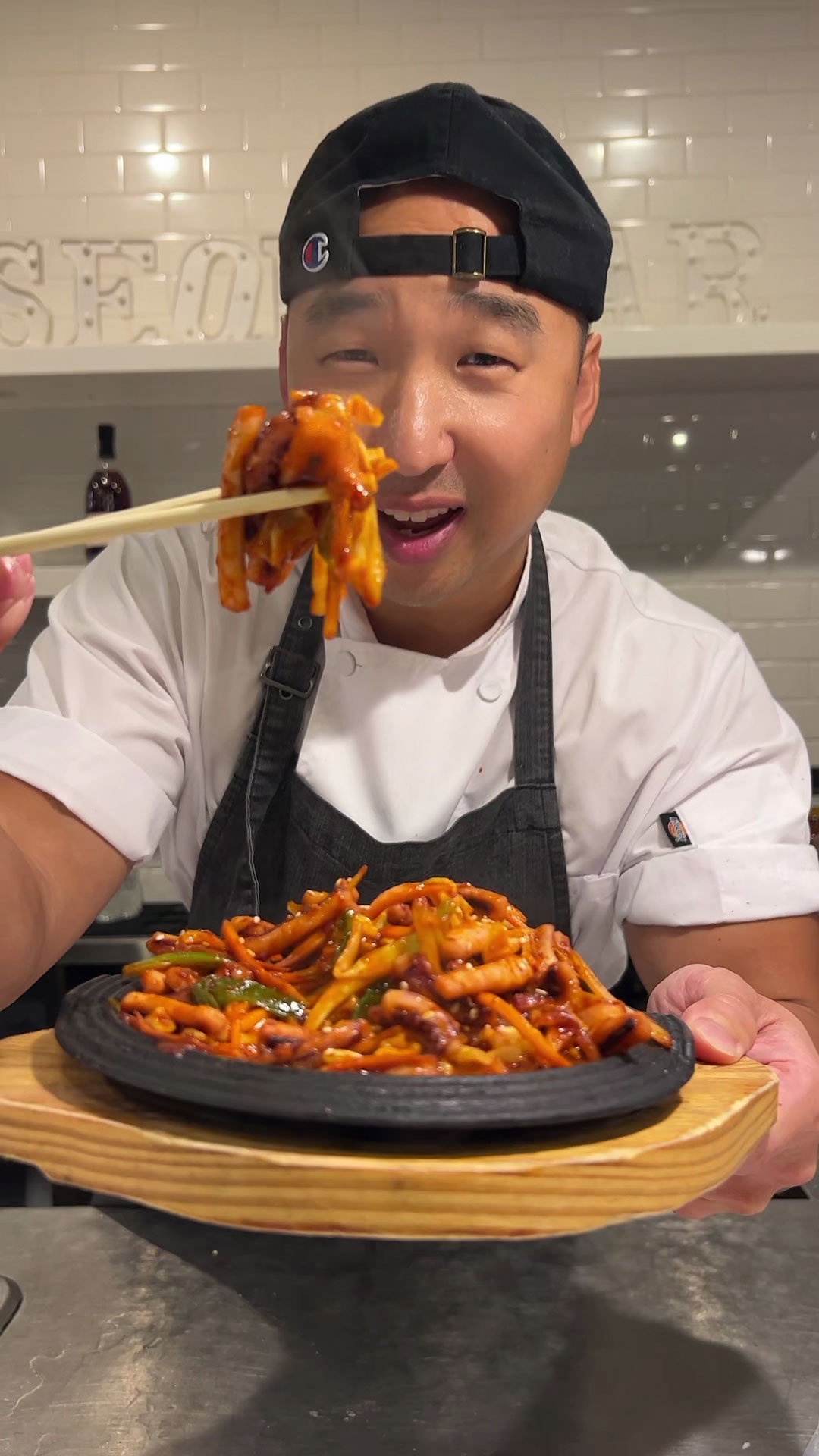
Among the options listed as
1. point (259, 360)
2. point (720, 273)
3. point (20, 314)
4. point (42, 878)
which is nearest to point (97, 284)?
point (20, 314)

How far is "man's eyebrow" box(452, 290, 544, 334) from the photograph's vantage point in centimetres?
142

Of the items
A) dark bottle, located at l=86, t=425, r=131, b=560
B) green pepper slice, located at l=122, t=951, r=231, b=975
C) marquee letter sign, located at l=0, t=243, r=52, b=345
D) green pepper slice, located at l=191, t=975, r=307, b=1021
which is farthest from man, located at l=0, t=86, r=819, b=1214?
marquee letter sign, located at l=0, t=243, r=52, b=345

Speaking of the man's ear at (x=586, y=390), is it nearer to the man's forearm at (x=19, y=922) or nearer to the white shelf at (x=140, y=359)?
the man's forearm at (x=19, y=922)

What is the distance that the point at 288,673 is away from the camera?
5.57 ft

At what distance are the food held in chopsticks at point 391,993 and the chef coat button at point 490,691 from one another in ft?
2.04

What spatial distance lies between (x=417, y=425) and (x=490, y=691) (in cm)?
48

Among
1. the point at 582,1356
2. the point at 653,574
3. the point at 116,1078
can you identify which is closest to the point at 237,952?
the point at 116,1078

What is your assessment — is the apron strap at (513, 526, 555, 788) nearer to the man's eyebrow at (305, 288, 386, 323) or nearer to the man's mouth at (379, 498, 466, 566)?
the man's mouth at (379, 498, 466, 566)

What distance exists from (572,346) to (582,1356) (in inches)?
47.3

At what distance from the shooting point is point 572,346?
1557mm

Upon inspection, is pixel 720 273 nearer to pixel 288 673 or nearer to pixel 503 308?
pixel 503 308

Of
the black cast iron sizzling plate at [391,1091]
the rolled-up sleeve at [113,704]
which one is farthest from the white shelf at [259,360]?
the black cast iron sizzling plate at [391,1091]

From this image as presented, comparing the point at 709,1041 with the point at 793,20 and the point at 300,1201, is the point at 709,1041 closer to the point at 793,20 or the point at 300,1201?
the point at 300,1201

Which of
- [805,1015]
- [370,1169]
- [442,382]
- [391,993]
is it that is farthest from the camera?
[805,1015]
